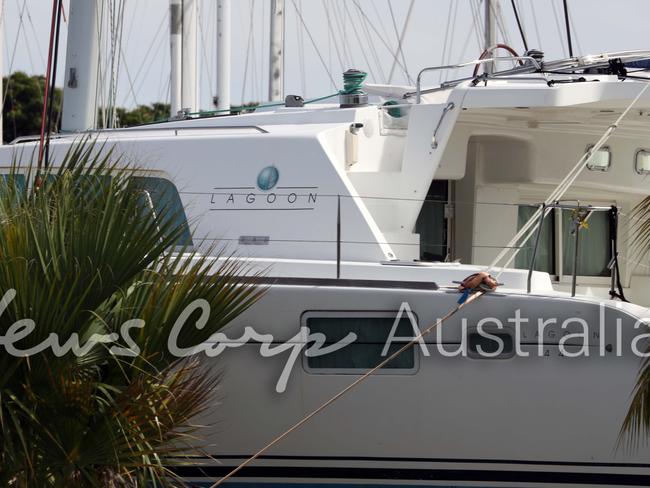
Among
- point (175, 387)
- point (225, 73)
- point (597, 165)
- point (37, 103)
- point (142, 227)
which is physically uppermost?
point (37, 103)

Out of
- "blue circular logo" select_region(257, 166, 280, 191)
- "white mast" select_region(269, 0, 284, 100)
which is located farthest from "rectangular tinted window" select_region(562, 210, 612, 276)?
"white mast" select_region(269, 0, 284, 100)

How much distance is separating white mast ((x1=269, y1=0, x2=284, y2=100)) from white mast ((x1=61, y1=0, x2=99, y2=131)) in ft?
28.1

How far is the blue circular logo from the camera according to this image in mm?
7906

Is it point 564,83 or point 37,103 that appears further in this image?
point 37,103

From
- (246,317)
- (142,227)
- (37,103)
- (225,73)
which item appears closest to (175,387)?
(142,227)

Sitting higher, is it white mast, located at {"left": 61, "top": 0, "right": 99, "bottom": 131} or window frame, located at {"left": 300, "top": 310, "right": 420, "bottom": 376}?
white mast, located at {"left": 61, "top": 0, "right": 99, "bottom": 131}

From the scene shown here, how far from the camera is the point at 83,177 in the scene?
5207mm

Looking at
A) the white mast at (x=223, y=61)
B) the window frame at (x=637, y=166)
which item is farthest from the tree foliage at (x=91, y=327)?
the white mast at (x=223, y=61)

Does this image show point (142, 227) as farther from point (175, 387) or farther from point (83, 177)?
point (175, 387)

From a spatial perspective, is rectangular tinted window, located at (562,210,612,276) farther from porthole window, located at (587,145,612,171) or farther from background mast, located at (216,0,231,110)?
background mast, located at (216,0,231,110)

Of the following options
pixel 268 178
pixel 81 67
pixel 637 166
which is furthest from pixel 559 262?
pixel 81 67

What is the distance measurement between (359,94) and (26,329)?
17.5 ft

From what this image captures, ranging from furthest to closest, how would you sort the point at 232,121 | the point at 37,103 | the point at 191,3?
the point at 37,103, the point at 191,3, the point at 232,121

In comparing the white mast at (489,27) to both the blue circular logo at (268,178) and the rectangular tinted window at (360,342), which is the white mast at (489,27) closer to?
the blue circular logo at (268,178)
